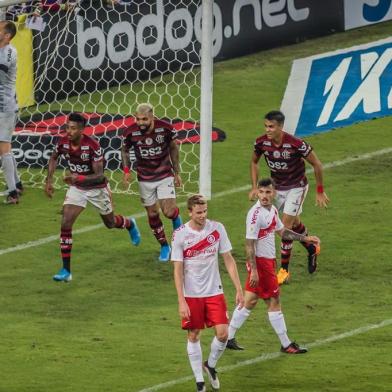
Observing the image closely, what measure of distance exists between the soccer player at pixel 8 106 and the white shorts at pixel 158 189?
2882 millimetres

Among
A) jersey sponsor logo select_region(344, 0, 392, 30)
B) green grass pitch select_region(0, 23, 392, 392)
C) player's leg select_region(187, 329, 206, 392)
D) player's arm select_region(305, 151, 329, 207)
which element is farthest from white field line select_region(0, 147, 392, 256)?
jersey sponsor logo select_region(344, 0, 392, 30)

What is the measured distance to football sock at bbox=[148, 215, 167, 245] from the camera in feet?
66.0

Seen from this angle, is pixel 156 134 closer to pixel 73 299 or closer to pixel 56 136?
pixel 73 299

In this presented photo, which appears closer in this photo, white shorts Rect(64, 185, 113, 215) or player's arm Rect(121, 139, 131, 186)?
white shorts Rect(64, 185, 113, 215)

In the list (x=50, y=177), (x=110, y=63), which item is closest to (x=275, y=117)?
(x=50, y=177)

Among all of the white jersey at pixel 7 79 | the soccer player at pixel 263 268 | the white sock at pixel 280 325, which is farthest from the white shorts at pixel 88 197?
the white sock at pixel 280 325

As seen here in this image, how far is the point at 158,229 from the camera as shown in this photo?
2014cm

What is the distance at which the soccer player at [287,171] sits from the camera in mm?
18922

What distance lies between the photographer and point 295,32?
29844 millimetres

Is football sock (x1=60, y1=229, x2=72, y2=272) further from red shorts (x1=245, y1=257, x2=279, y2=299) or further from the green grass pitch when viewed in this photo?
red shorts (x1=245, y1=257, x2=279, y2=299)

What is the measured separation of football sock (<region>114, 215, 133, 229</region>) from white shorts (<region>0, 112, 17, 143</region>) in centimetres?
288

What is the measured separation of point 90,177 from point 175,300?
1.83 meters

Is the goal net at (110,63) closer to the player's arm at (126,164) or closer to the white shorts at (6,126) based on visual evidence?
the white shorts at (6,126)

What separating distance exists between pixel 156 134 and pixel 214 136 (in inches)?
236
